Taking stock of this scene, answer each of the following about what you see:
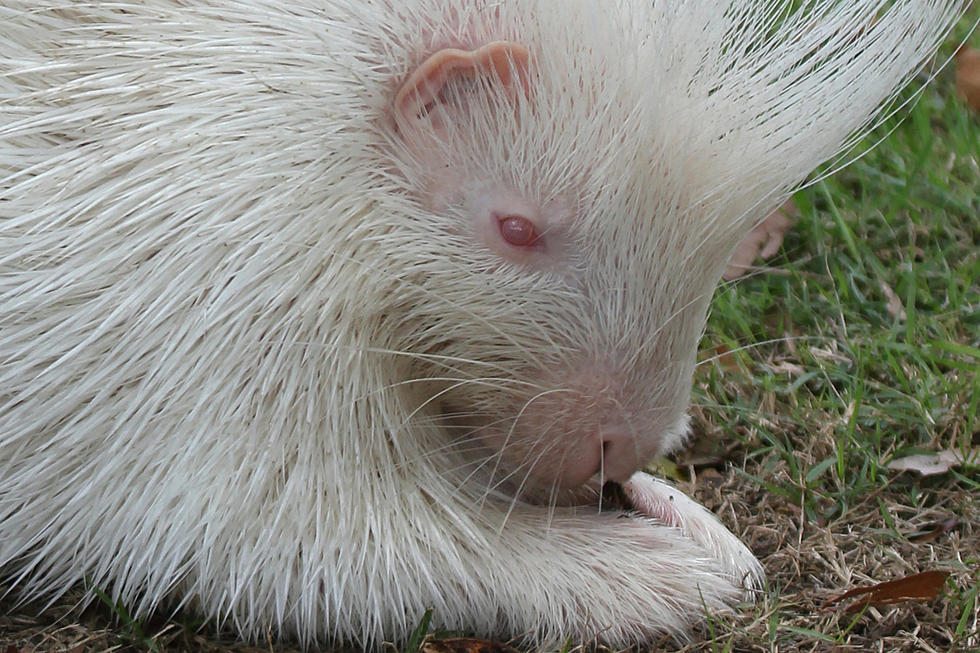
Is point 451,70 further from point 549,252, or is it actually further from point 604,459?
point 604,459

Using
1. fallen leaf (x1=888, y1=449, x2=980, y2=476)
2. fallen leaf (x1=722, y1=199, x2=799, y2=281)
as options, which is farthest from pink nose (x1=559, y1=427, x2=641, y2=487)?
fallen leaf (x1=722, y1=199, x2=799, y2=281)

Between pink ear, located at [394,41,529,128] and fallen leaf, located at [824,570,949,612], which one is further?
fallen leaf, located at [824,570,949,612]

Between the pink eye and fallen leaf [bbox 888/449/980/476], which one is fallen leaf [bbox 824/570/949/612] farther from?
the pink eye

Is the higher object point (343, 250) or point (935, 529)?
point (343, 250)

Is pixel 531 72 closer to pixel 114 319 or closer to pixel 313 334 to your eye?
pixel 313 334

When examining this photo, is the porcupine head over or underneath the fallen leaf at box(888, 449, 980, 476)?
over

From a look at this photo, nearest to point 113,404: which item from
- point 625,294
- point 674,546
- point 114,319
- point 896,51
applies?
point 114,319

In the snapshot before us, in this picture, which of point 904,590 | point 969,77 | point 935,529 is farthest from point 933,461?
point 969,77
